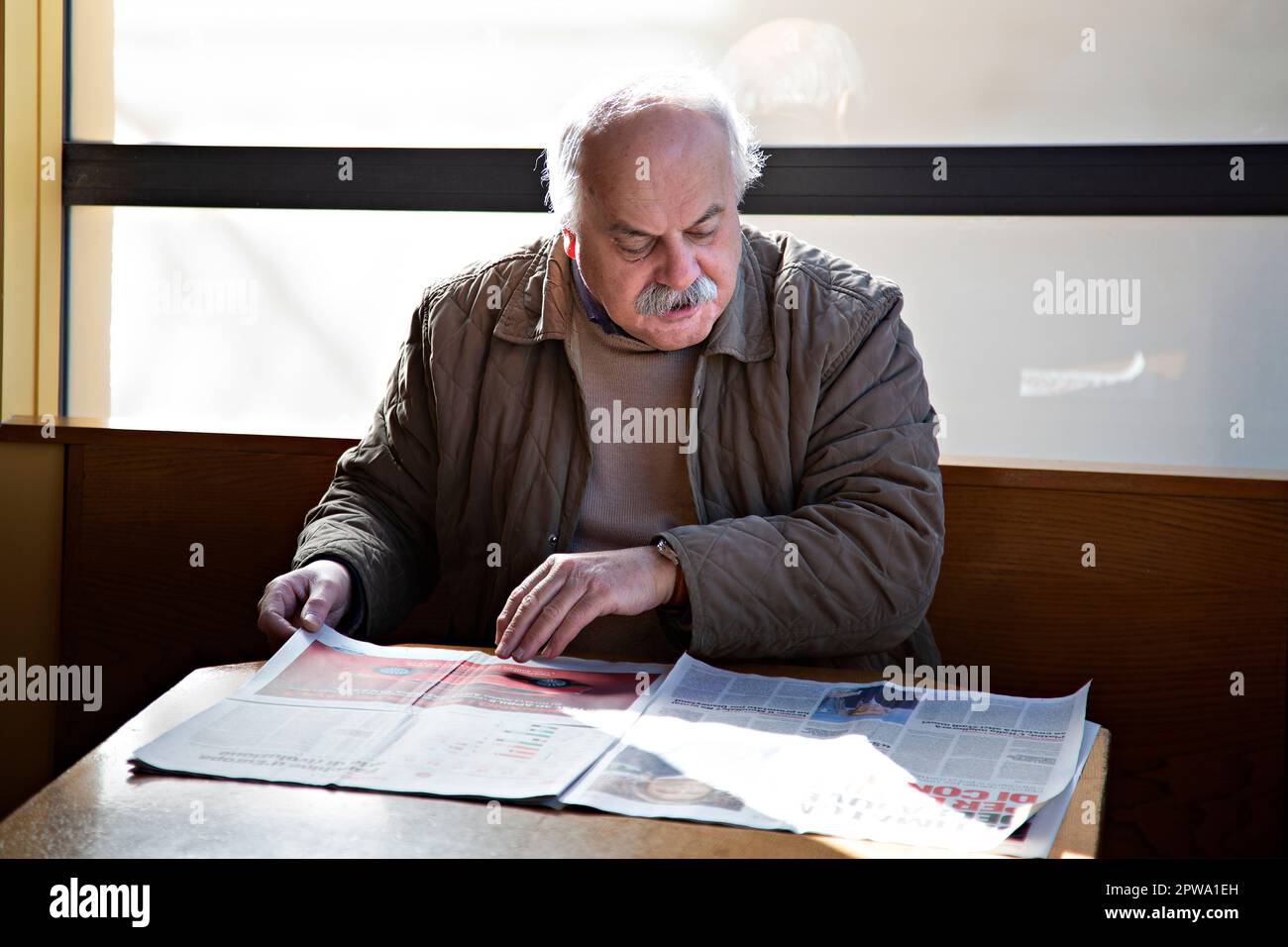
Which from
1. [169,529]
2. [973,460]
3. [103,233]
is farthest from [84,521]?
[973,460]

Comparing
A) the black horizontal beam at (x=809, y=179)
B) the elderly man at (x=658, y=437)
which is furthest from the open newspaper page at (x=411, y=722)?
the black horizontal beam at (x=809, y=179)

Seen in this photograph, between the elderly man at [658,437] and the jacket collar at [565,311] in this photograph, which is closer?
the elderly man at [658,437]

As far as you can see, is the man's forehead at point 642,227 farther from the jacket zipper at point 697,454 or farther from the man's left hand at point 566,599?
the man's left hand at point 566,599

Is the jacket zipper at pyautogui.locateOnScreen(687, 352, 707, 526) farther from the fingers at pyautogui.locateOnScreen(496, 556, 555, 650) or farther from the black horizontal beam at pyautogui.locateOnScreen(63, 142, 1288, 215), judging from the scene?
the black horizontal beam at pyautogui.locateOnScreen(63, 142, 1288, 215)

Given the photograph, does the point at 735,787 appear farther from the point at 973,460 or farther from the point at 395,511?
the point at 973,460

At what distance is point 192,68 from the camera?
8.80 ft

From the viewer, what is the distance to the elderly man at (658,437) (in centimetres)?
148

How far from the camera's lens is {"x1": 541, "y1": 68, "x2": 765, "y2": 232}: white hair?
1562 mm

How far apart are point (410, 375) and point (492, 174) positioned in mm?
834

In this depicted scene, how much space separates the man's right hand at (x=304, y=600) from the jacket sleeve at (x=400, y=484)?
123 millimetres

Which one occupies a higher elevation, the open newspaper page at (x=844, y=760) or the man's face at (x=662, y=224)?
Result: the man's face at (x=662, y=224)

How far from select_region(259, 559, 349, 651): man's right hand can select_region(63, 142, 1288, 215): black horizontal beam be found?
1169mm
